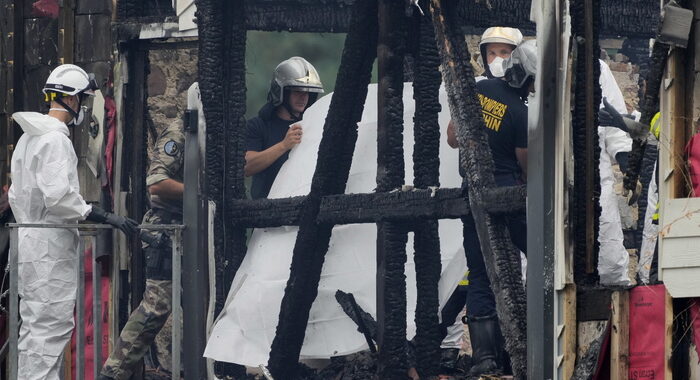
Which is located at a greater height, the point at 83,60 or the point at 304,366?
the point at 83,60

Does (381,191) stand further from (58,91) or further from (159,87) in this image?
(159,87)

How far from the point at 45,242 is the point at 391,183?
2.13 metres

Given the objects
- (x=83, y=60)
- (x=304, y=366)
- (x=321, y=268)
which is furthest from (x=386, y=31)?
(x=83, y=60)

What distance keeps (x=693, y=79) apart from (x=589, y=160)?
635 mm

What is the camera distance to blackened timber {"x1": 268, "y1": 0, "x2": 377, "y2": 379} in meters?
9.79

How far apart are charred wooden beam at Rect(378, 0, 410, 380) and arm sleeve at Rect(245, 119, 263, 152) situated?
1791mm

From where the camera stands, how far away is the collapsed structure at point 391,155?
762 centimetres

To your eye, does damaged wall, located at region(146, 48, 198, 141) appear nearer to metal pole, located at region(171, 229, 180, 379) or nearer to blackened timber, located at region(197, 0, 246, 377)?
blackened timber, located at region(197, 0, 246, 377)

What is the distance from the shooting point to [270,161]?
11016mm

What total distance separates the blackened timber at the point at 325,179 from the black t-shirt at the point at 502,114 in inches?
29.6

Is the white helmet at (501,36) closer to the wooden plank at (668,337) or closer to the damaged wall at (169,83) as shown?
the wooden plank at (668,337)

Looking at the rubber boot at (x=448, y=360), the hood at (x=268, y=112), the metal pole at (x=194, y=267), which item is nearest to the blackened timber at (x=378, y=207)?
the metal pole at (x=194, y=267)

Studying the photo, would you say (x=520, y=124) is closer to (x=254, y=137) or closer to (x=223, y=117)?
(x=223, y=117)

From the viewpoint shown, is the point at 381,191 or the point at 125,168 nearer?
the point at 381,191
